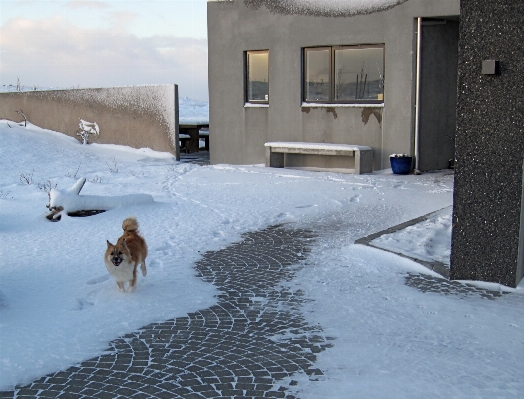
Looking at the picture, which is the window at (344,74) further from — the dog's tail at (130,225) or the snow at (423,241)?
the dog's tail at (130,225)

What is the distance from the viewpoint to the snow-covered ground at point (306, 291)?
165 inches

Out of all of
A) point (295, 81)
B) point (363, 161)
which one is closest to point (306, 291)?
point (363, 161)

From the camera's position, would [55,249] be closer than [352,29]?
Yes

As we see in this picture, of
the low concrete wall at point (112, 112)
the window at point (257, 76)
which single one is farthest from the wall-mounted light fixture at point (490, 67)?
the low concrete wall at point (112, 112)

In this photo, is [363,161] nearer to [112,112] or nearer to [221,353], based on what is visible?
[112,112]

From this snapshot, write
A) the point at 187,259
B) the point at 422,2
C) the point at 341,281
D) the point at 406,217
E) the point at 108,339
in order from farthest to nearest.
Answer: the point at 422,2
the point at 406,217
the point at 187,259
the point at 341,281
the point at 108,339

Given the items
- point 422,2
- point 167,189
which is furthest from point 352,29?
point 167,189

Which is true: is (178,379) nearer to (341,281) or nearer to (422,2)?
(341,281)

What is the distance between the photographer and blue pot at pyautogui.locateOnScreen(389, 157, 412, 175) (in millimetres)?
13405

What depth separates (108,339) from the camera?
4762 millimetres

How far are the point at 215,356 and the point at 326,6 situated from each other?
11.6m

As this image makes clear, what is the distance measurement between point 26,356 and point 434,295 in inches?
140

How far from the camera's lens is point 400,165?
13.4 metres

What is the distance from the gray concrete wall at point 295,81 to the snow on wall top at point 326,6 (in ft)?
0.36
